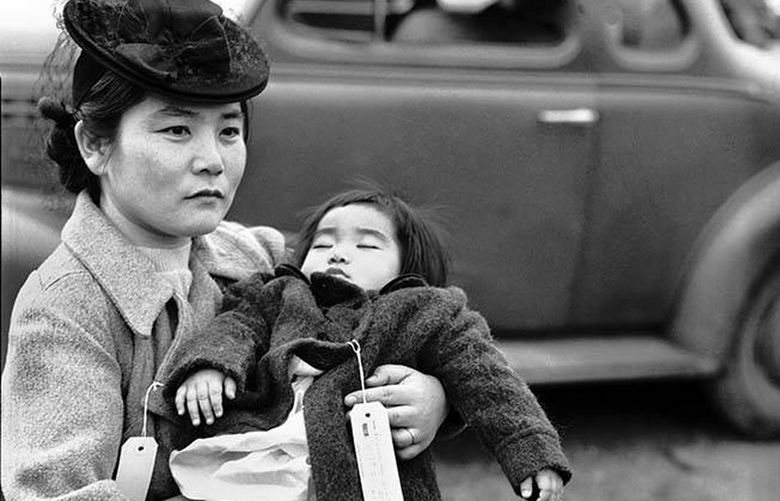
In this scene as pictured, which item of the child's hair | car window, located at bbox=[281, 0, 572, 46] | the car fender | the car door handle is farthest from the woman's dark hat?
the car fender

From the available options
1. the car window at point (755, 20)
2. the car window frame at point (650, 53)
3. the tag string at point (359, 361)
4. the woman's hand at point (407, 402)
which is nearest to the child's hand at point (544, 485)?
the woman's hand at point (407, 402)

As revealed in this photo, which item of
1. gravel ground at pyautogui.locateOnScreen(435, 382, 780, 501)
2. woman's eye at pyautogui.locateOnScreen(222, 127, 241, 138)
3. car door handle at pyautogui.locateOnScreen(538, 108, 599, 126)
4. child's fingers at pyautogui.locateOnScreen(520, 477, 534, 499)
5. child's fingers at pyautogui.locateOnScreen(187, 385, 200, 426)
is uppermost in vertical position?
woman's eye at pyautogui.locateOnScreen(222, 127, 241, 138)

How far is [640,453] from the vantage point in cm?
496

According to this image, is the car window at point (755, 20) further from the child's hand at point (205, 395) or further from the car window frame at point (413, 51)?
the child's hand at point (205, 395)

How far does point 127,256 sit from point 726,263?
3.17 m

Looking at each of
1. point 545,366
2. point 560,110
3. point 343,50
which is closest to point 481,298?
point 545,366

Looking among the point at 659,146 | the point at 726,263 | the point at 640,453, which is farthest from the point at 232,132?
the point at 640,453

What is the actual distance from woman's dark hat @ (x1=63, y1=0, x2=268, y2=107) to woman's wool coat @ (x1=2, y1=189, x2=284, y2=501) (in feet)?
0.91

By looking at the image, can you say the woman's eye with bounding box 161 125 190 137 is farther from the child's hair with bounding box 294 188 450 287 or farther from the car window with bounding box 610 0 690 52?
the car window with bounding box 610 0 690 52

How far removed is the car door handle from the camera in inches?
176

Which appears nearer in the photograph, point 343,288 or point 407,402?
point 407,402

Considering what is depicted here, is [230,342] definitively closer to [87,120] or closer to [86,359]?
[86,359]

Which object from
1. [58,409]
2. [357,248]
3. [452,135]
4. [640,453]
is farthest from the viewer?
[640,453]

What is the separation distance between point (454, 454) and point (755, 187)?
1.52m
